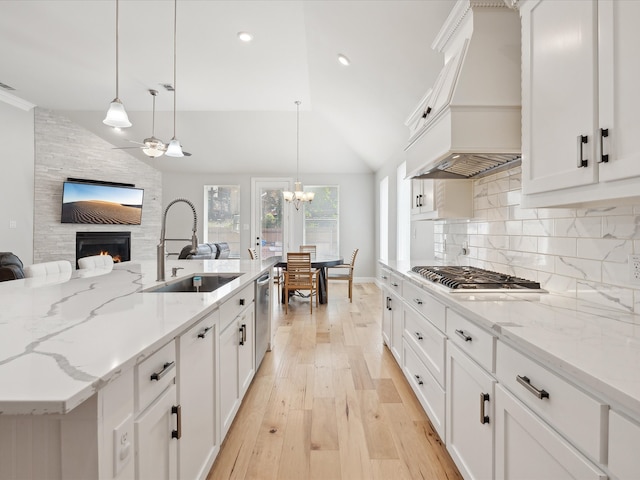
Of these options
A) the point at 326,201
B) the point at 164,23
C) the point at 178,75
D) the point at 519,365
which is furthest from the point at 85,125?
the point at 519,365

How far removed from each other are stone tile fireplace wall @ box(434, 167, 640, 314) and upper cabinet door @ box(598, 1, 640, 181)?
0.42 meters

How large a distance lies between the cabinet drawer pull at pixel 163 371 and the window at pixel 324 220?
678 cm

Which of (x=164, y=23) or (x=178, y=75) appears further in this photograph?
(x=178, y=75)

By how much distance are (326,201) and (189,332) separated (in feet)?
22.2

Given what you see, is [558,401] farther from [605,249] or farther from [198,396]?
[198,396]

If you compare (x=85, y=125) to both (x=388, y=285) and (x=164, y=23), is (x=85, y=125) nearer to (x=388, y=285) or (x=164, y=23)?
(x=164, y=23)

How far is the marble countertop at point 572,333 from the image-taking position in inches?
28.5

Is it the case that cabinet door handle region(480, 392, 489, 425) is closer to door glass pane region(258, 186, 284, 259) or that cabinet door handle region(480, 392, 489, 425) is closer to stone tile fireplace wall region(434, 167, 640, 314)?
stone tile fireplace wall region(434, 167, 640, 314)

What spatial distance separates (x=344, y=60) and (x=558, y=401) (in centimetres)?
358

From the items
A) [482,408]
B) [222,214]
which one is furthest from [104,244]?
[482,408]

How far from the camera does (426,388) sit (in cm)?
201

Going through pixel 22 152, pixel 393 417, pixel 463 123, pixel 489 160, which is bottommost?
pixel 393 417

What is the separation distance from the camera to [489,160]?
6.66 ft

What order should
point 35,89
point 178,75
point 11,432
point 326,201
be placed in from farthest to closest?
point 326,201 < point 35,89 < point 178,75 < point 11,432
